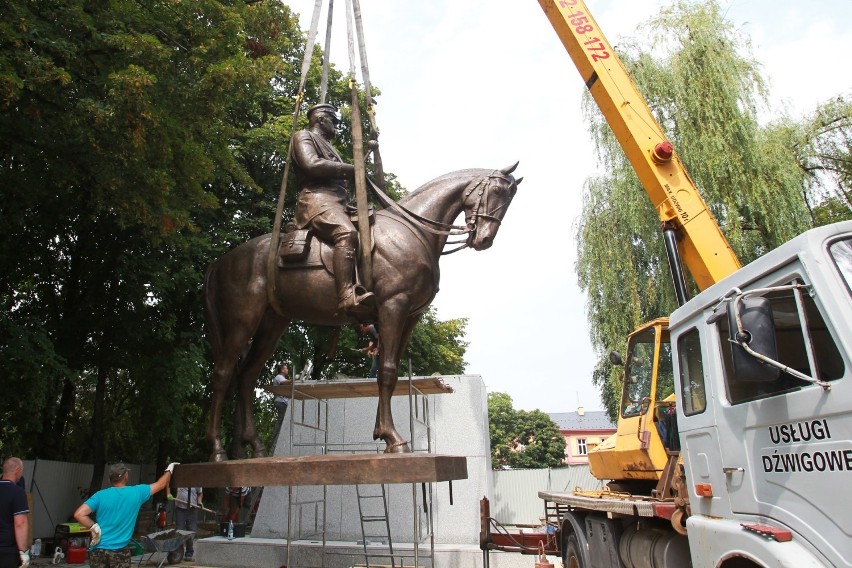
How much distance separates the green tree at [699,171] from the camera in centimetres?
1416

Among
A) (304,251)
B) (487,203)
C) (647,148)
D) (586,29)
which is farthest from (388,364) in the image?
(586,29)

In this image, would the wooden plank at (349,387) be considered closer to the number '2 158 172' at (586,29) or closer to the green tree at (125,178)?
the green tree at (125,178)

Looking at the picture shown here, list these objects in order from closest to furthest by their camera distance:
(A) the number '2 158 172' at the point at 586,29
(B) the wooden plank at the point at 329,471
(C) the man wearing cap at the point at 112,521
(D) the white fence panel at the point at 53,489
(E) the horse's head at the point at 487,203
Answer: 1. (B) the wooden plank at the point at 329,471
2. (C) the man wearing cap at the point at 112,521
3. (E) the horse's head at the point at 487,203
4. (A) the number '2 158 172' at the point at 586,29
5. (D) the white fence panel at the point at 53,489

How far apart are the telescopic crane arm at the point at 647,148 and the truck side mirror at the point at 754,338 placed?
17.9ft

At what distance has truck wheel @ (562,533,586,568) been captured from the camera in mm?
7080

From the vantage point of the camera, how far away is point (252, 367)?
19.9ft

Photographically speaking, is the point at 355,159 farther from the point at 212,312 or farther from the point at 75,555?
the point at 75,555

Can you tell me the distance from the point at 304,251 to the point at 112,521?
9.02 ft

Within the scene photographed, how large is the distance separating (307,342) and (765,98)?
13496mm

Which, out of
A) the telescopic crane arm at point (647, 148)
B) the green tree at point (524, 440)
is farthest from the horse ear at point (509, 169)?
the green tree at point (524, 440)

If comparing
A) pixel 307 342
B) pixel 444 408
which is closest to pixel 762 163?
pixel 444 408

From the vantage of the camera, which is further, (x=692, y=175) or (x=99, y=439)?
(x=99, y=439)

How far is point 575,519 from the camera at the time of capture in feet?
23.8

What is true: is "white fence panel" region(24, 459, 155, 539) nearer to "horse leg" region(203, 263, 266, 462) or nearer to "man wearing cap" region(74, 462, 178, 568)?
"man wearing cap" region(74, 462, 178, 568)
